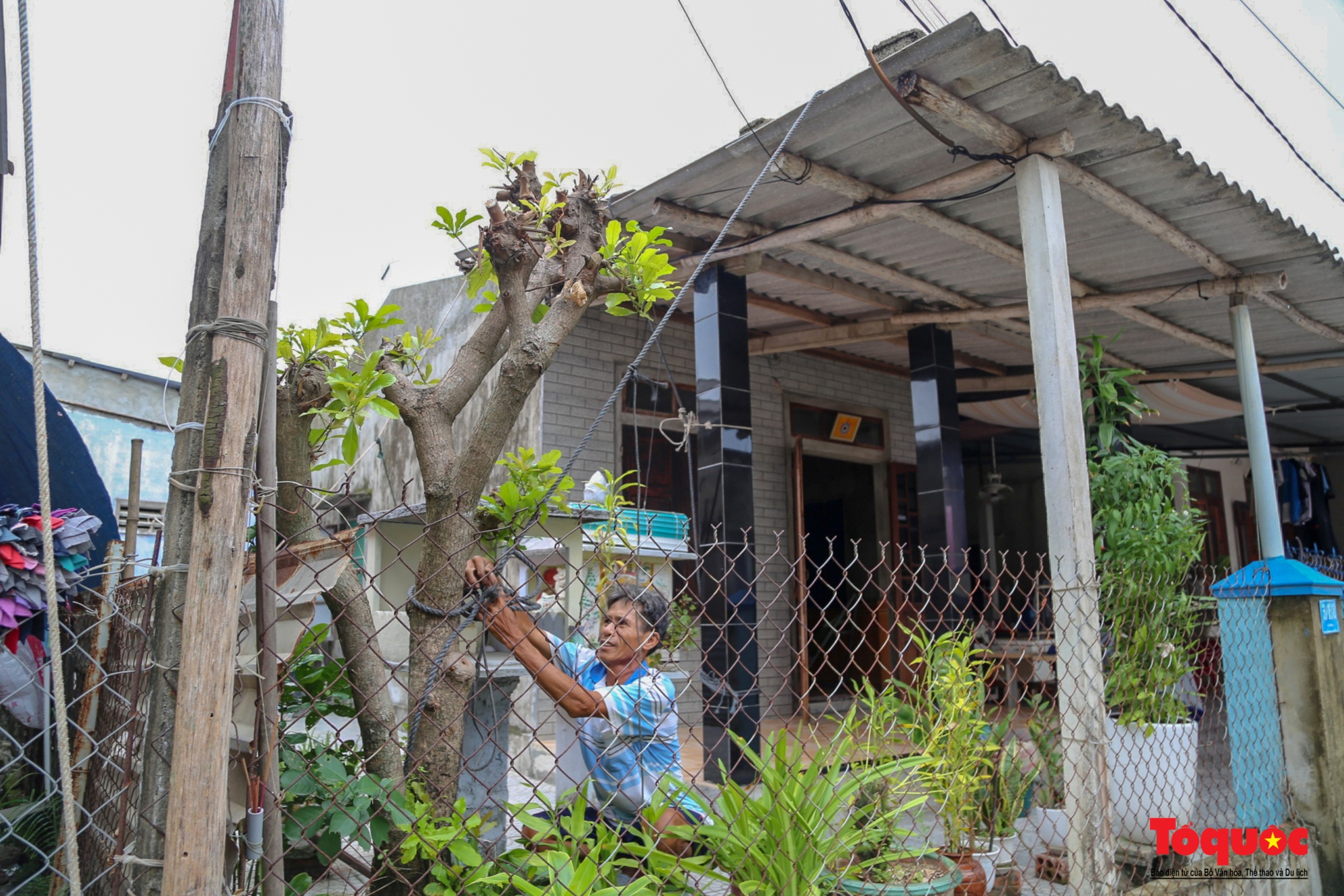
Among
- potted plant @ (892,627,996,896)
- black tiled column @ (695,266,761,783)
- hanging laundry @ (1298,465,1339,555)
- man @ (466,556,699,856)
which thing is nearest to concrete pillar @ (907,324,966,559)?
black tiled column @ (695,266,761,783)

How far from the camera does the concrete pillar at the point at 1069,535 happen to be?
11.3 ft

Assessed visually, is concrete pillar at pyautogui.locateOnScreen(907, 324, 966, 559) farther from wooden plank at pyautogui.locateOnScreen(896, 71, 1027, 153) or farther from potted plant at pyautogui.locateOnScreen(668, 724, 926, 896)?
potted plant at pyautogui.locateOnScreen(668, 724, 926, 896)

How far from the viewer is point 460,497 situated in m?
2.25

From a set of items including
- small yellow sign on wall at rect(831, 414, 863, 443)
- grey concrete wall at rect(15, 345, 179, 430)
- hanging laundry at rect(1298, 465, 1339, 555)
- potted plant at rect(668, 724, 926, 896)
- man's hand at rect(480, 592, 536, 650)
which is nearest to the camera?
man's hand at rect(480, 592, 536, 650)

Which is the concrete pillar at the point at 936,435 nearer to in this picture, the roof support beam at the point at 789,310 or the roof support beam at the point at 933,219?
the roof support beam at the point at 789,310

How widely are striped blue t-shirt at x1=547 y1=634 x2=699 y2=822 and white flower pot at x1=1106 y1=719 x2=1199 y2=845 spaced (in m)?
2.27

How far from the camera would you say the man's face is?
276cm

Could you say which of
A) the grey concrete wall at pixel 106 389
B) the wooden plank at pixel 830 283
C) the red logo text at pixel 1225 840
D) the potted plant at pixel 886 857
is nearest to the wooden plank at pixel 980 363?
the wooden plank at pixel 830 283

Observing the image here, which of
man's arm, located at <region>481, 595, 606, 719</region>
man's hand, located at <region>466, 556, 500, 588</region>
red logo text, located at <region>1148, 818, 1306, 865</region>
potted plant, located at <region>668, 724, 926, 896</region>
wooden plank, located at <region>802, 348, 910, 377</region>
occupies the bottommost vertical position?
red logo text, located at <region>1148, 818, 1306, 865</region>

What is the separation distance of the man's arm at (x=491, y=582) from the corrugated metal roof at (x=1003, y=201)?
9.03 feet

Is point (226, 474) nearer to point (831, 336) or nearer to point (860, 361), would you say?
point (831, 336)

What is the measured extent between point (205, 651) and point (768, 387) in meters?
6.71

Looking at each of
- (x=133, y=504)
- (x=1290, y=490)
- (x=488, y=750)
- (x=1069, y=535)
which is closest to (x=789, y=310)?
(x=1069, y=535)

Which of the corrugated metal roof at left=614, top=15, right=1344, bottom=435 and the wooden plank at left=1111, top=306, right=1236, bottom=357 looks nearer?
the corrugated metal roof at left=614, top=15, right=1344, bottom=435
